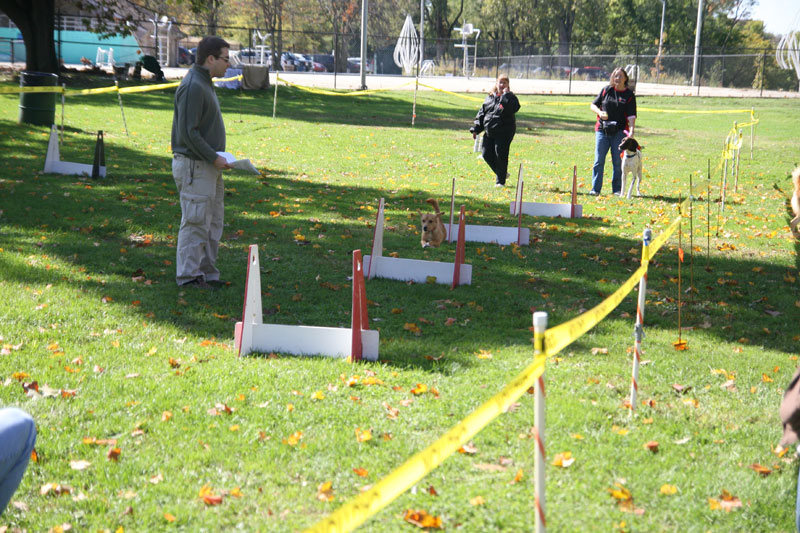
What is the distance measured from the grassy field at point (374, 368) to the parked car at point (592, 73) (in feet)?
118

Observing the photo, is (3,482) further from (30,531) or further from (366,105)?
(366,105)

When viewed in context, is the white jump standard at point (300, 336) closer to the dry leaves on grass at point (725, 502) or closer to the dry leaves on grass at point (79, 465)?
the dry leaves on grass at point (79, 465)

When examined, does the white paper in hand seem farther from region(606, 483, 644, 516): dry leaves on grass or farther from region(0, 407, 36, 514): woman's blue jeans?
region(606, 483, 644, 516): dry leaves on grass

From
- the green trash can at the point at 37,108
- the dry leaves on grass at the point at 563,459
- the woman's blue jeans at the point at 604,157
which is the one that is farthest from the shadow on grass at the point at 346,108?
the dry leaves on grass at the point at 563,459

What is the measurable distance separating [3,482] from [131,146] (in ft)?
47.8

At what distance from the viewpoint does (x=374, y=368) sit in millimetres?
5457

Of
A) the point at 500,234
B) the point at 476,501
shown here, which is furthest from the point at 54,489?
the point at 500,234

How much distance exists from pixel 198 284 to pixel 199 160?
4.11 feet

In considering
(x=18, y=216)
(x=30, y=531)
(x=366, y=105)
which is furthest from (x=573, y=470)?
(x=366, y=105)

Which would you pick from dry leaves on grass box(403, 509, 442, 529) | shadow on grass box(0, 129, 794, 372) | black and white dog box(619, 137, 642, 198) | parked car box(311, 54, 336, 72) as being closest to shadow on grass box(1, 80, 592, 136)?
black and white dog box(619, 137, 642, 198)

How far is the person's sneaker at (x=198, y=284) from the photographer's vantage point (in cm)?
741

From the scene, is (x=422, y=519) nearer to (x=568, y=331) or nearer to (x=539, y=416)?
(x=539, y=416)

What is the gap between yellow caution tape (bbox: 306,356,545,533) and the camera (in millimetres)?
2080

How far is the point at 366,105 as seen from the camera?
100ft
